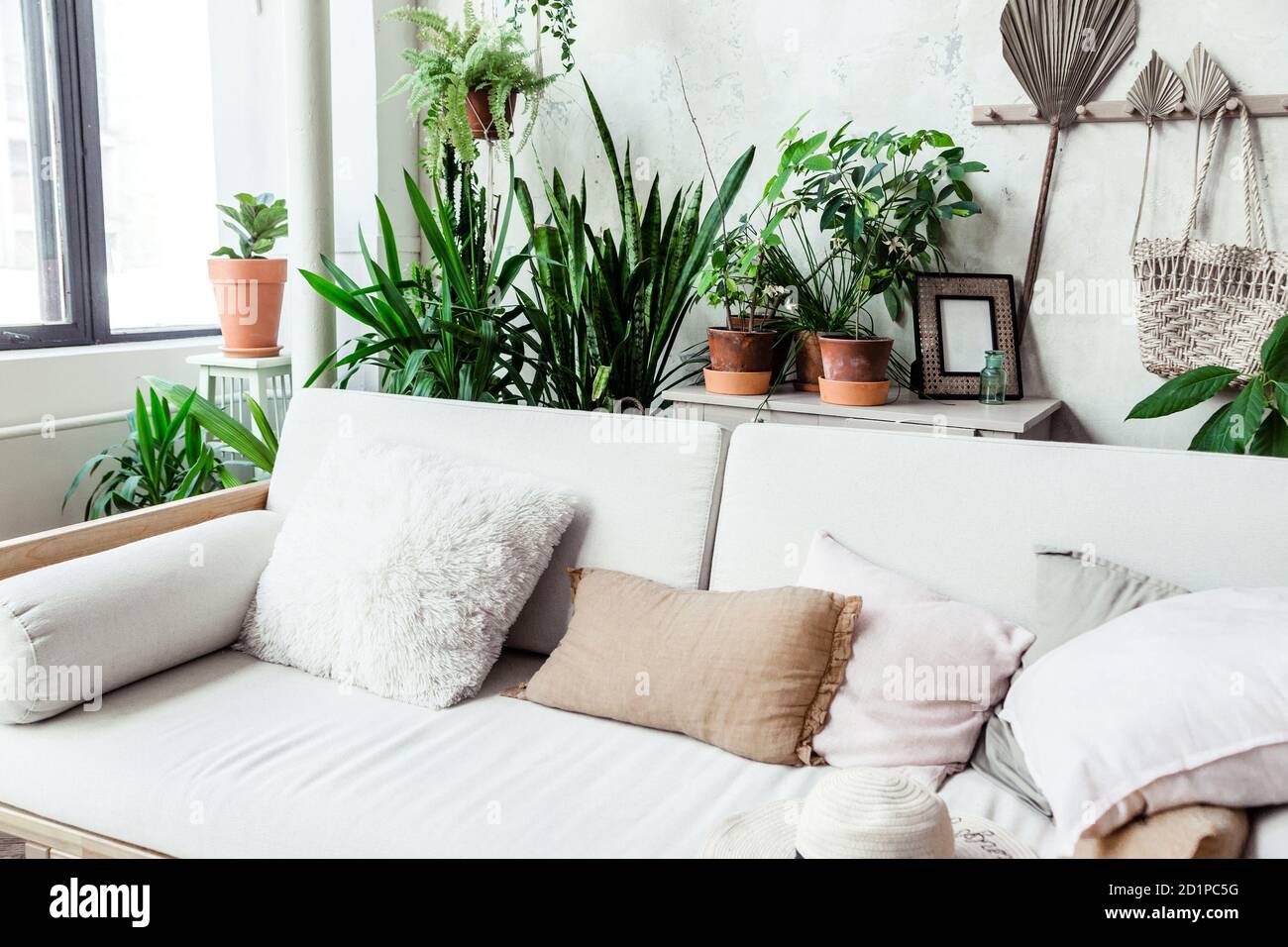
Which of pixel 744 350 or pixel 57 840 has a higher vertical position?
pixel 744 350

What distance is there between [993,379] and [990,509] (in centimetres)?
112

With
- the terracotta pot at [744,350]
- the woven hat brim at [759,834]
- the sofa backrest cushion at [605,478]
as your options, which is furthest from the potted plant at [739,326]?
the woven hat brim at [759,834]

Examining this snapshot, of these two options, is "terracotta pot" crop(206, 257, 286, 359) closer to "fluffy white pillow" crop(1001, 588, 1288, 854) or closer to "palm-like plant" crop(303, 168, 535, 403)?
"palm-like plant" crop(303, 168, 535, 403)

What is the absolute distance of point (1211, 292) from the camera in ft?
7.97

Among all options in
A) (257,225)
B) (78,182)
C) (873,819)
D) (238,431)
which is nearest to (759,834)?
(873,819)

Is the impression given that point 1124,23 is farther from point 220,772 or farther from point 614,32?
point 220,772

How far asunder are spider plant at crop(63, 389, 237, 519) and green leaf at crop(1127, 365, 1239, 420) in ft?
7.36

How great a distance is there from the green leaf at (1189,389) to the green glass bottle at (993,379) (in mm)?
561

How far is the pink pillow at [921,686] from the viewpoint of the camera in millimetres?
1492

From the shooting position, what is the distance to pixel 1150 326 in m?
2.52

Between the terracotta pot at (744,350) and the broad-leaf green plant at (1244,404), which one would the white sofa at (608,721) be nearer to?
the broad-leaf green plant at (1244,404)

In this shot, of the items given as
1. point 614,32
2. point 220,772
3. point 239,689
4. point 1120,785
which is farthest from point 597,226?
point 1120,785

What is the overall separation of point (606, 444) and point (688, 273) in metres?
1.02

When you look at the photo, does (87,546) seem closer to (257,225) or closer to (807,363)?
(257,225)
